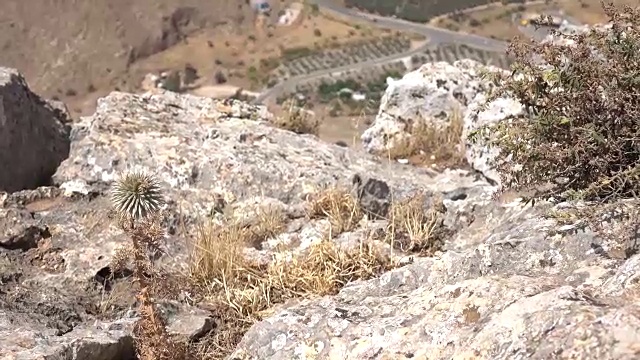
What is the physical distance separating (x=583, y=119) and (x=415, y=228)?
1.43 metres

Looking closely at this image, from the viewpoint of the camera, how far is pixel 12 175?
544 cm

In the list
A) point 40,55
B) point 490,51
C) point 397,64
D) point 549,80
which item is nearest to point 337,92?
point 397,64

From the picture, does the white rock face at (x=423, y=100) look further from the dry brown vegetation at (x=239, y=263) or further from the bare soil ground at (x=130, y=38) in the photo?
the bare soil ground at (x=130, y=38)

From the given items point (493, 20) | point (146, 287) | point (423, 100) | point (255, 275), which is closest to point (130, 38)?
point (493, 20)

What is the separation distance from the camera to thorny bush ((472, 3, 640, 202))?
2938 millimetres

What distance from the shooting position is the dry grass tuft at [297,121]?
714 centimetres

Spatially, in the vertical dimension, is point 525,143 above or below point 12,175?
above

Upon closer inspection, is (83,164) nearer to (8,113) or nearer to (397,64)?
(8,113)

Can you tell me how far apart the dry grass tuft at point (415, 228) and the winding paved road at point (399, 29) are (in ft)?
154

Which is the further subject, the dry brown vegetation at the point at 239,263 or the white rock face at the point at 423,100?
the white rock face at the point at 423,100

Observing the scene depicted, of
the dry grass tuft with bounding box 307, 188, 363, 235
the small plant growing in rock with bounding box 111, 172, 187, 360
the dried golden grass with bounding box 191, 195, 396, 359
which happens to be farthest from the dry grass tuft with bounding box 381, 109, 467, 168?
the small plant growing in rock with bounding box 111, 172, 187, 360

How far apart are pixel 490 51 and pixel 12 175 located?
194 ft

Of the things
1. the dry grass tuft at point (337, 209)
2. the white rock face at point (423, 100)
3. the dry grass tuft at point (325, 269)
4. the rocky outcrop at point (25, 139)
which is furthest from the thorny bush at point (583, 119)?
the white rock face at point (423, 100)

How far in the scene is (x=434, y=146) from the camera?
7.00 metres
